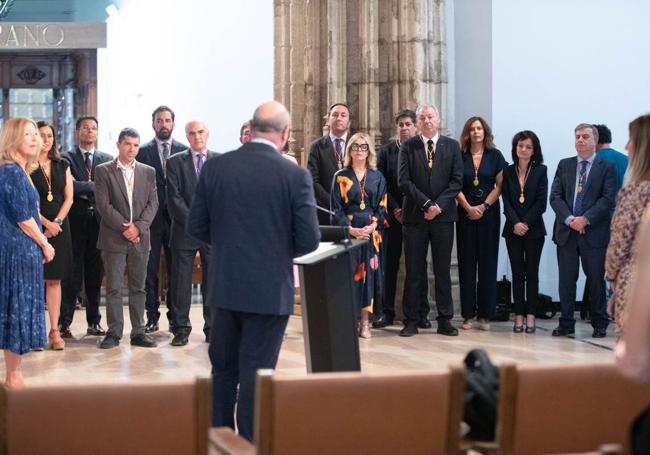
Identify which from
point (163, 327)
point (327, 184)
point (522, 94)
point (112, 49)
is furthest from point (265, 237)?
point (112, 49)

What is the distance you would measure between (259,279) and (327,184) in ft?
13.6

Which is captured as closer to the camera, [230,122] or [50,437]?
[50,437]

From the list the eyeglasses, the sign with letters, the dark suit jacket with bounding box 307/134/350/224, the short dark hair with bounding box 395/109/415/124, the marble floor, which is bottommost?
the marble floor

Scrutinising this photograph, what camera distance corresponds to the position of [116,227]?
24.0ft

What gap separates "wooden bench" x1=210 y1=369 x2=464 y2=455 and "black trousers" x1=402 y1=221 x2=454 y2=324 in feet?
17.2

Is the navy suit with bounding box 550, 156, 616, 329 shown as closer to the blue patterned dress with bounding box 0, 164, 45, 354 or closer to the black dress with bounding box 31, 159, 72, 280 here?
the black dress with bounding box 31, 159, 72, 280

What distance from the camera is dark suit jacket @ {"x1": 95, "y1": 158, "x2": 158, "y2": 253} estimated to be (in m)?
7.34

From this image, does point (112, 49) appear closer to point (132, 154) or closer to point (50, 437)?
point (132, 154)

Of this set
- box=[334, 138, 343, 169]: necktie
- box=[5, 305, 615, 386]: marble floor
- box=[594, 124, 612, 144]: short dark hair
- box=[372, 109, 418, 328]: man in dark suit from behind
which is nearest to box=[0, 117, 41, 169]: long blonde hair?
box=[5, 305, 615, 386]: marble floor

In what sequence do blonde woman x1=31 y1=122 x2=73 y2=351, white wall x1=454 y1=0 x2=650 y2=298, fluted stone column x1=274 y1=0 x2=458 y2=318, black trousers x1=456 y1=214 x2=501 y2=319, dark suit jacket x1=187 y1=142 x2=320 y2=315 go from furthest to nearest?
white wall x1=454 y1=0 x2=650 y2=298
fluted stone column x1=274 y1=0 x2=458 y2=318
black trousers x1=456 y1=214 x2=501 y2=319
blonde woman x1=31 y1=122 x2=73 y2=351
dark suit jacket x1=187 y1=142 x2=320 y2=315

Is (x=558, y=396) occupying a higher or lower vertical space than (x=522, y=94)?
lower

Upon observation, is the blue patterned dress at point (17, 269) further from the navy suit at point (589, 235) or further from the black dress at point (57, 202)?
the navy suit at point (589, 235)

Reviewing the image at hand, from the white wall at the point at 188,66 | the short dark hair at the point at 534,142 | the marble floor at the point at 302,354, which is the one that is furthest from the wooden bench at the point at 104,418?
the white wall at the point at 188,66

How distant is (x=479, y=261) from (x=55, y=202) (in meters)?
3.17
